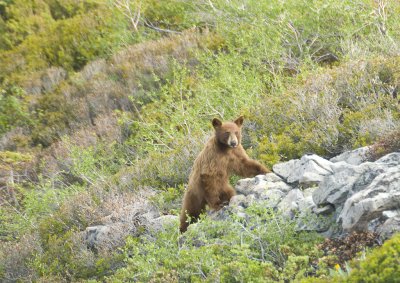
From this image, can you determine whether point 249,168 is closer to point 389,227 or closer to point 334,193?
point 334,193

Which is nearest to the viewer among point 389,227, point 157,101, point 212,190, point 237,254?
point 389,227

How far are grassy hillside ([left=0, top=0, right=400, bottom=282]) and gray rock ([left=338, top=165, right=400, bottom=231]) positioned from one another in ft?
1.52

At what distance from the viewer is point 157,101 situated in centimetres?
1305

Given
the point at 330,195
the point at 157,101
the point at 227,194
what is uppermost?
the point at 330,195

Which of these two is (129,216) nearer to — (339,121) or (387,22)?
(339,121)

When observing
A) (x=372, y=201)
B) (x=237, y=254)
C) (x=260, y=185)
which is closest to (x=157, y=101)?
(x=260, y=185)

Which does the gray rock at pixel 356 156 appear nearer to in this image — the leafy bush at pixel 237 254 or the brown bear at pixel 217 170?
the brown bear at pixel 217 170

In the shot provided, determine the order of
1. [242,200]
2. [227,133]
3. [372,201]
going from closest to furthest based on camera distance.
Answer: [372,201]
[242,200]
[227,133]

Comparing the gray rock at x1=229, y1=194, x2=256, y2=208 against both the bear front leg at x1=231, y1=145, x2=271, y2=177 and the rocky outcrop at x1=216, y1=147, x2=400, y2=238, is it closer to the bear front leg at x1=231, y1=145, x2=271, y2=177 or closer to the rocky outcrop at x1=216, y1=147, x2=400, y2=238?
the rocky outcrop at x1=216, y1=147, x2=400, y2=238

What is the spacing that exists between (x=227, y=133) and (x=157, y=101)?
4826mm

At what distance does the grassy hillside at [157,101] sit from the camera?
951 centimetres

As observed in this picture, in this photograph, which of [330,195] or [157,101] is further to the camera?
[157,101]

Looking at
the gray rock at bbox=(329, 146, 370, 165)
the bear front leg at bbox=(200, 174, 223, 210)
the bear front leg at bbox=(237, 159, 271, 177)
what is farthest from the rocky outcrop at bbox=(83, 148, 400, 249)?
the bear front leg at bbox=(237, 159, 271, 177)

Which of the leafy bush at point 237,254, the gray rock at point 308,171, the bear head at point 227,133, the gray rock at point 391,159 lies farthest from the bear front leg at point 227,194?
the gray rock at point 391,159
